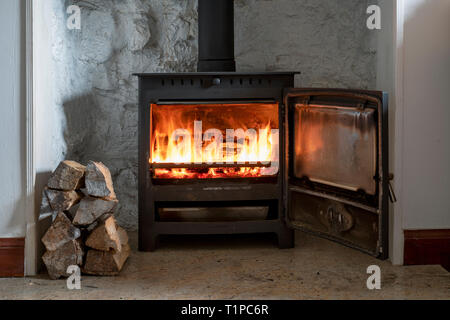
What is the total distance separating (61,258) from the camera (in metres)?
2.19

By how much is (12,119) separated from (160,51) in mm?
884

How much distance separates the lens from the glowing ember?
257 centimetres

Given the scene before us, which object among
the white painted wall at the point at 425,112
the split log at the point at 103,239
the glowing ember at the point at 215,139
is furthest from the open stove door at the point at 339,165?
the split log at the point at 103,239

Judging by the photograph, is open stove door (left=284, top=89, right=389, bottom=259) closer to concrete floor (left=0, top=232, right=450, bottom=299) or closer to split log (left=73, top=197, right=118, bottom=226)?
concrete floor (left=0, top=232, right=450, bottom=299)

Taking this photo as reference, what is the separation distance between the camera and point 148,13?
2.84 metres

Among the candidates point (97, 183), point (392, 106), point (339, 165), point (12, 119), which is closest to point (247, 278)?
point (339, 165)

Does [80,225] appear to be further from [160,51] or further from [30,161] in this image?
[160,51]

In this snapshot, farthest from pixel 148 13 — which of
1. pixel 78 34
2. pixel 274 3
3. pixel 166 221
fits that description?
pixel 166 221

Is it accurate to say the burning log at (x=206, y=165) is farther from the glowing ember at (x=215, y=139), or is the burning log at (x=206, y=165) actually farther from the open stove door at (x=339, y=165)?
the open stove door at (x=339, y=165)

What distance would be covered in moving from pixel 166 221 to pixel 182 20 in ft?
3.24

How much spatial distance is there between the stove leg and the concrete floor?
0.04m

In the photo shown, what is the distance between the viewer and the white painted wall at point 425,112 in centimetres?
230

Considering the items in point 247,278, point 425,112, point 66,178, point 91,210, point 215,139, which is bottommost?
point 247,278
